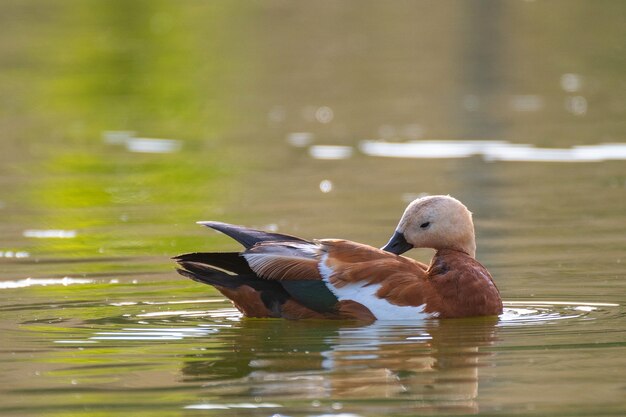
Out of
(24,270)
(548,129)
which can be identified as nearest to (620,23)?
(548,129)

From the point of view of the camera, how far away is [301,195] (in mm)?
13984

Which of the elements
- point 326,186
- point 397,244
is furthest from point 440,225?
point 326,186

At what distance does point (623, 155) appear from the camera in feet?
52.0

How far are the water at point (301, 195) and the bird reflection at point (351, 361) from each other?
2 centimetres

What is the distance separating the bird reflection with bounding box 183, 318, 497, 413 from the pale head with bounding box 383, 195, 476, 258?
574 millimetres

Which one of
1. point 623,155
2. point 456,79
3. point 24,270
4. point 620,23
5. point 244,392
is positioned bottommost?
point 244,392

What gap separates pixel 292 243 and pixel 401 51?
735 inches

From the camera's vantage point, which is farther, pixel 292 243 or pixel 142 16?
pixel 142 16

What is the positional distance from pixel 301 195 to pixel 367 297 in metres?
5.10

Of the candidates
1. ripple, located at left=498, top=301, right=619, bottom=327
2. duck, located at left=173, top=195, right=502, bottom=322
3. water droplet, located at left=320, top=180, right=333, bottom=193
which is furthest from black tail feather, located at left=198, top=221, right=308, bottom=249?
water droplet, located at left=320, top=180, right=333, bottom=193

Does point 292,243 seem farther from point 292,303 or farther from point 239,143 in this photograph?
point 239,143

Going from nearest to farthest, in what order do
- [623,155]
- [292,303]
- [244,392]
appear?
[244,392] → [292,303] → [623,155]

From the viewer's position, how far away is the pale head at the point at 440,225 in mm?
9375

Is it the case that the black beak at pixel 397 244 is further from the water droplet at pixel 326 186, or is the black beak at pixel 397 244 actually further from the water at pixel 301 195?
the water droplet at pixel 326 186
